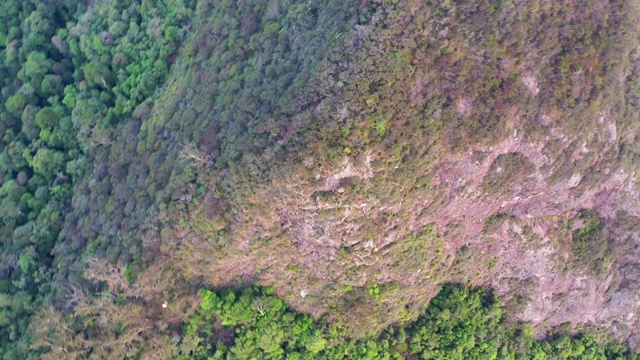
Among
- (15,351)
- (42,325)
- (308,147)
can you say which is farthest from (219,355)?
(308,147)

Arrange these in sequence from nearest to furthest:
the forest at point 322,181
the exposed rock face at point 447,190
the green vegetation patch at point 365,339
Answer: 1. the exposed rock face at point 447,190
2. the forest at point 322,181
3. the green vegetation patch at point 365,339

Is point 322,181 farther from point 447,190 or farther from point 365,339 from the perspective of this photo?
point 365,339

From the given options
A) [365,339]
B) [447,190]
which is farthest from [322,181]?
[365,339]

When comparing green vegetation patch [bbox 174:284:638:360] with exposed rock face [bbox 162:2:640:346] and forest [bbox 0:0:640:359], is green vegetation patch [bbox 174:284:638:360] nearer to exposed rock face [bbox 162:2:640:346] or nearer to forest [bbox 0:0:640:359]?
forest [bbox 0:0:640:359]

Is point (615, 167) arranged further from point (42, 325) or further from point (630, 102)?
point (42, 325)

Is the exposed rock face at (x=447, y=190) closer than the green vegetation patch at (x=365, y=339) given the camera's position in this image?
Yes

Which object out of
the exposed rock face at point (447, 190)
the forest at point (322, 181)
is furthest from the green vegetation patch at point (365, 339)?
the exposed rock face at point (447, 190)

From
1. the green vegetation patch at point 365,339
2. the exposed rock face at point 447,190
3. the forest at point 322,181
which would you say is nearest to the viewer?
the exposed rock face at point 447,190

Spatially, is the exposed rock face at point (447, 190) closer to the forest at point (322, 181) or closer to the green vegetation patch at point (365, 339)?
the forest at point (322, 181)

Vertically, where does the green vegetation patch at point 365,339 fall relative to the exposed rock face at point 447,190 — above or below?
below

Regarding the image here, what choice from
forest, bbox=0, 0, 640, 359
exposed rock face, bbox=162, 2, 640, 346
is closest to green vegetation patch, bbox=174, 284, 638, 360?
forest, bbox=0, 0, 640, 359
